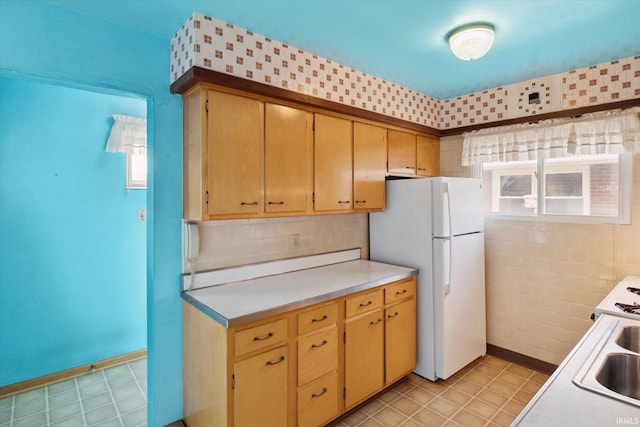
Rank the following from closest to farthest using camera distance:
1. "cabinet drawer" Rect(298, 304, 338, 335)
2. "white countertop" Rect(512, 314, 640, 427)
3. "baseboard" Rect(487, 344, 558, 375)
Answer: "white countertop" Rect(512, 314, 640, 427)
"cabinet drawer" Rect(298, 304, 338, 335)
"baseboard" Rect(487, 344, 558, 375)

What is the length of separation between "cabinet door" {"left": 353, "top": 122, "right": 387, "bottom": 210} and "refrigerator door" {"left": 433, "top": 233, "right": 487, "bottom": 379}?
0.63 meters

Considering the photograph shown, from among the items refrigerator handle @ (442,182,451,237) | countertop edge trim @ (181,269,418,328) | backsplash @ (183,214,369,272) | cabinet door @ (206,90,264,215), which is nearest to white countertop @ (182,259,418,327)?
countertop edge trim @ (181,269,418,328)

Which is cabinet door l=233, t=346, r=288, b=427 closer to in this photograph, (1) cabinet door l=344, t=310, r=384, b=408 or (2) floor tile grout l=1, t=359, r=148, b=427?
(1) cabinet door l=344, t=310, r=384, b=408

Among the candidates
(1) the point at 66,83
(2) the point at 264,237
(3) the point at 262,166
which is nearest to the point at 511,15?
(3) the point at 262,166

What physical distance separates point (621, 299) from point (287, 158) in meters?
2.19

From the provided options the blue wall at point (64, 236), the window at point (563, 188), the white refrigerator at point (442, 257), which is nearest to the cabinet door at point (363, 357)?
the white refrigerator at point (442, 257)

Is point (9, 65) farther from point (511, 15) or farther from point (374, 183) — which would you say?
point (511, 15)

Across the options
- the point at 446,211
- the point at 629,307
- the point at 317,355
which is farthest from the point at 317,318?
the point at 629,307

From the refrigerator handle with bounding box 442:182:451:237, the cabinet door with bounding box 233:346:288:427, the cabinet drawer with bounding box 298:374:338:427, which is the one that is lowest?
the cabinet drawer with bounding box 298:374:338:427

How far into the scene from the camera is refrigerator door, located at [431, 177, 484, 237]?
2.61m

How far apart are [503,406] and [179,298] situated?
2371 millimetres

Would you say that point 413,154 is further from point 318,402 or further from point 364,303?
point 318,402

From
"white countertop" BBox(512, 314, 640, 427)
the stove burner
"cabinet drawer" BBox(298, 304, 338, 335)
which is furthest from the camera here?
"cabinet drawer" BBox(298, 304, 338, 335)

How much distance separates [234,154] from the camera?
199cm
